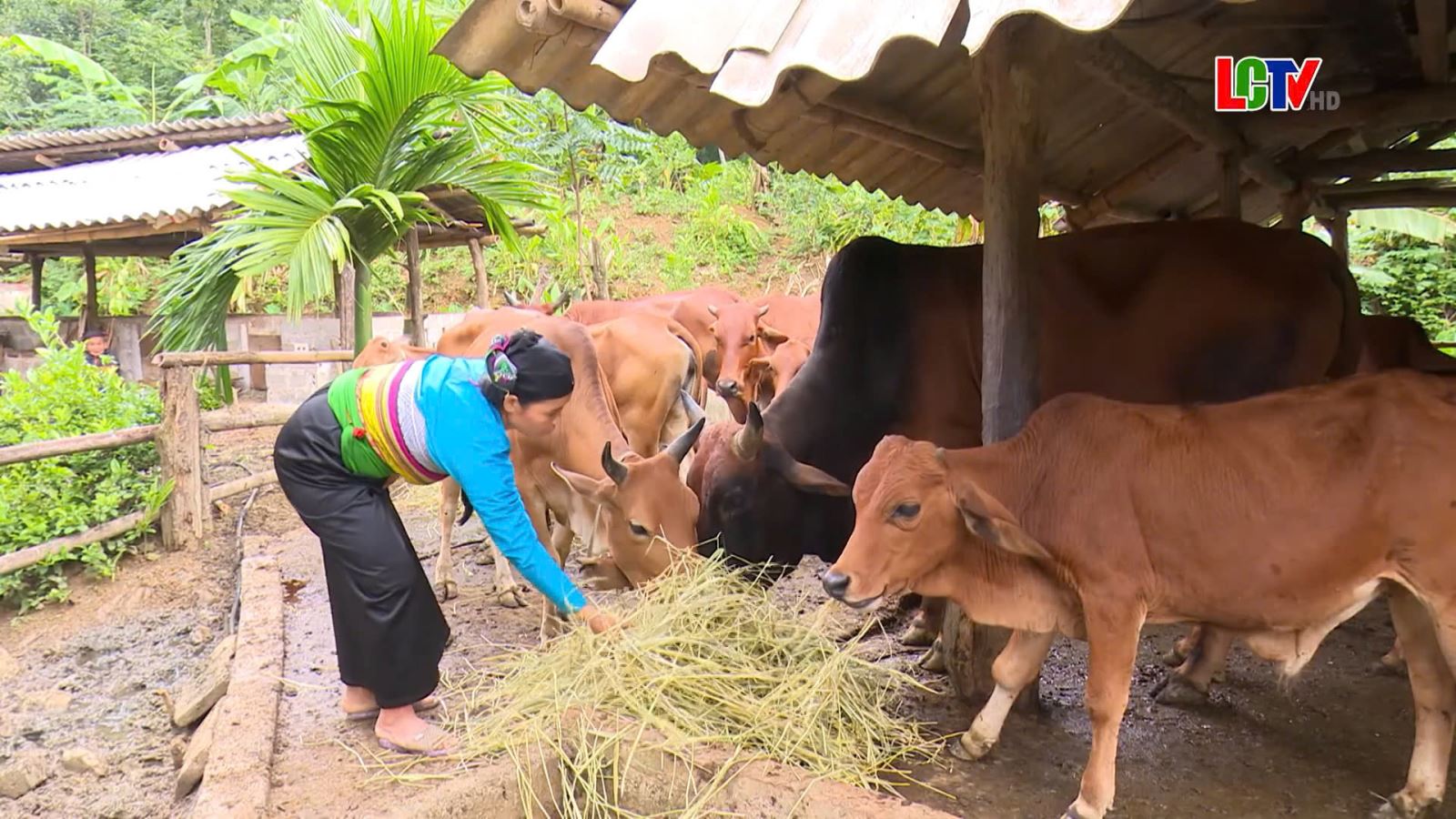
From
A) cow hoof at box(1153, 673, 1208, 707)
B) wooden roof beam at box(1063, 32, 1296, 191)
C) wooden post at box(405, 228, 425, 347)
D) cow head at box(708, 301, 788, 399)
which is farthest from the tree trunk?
cow hoof at box(1153, 673, 1208, 707)

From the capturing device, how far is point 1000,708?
11.3ft

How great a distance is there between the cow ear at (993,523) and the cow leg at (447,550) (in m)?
3.53

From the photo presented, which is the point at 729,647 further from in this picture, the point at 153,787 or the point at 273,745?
the point at 153,787

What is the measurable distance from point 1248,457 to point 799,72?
1.95m

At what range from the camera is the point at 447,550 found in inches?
236

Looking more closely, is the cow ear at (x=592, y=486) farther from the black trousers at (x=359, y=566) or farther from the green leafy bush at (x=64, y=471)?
the green leafy bush at (x=64, y=471)

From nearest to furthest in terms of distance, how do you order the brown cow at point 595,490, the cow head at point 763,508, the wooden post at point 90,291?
the brown cow at point 595,490 → the cow head at point 763,508 → the wooden post at point 90,291

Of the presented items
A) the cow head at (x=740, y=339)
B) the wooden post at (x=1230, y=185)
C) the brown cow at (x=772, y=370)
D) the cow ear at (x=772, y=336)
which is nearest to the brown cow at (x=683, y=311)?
the cow head at (x=740, y=339)

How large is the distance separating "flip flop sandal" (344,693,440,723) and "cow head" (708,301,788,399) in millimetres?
4119

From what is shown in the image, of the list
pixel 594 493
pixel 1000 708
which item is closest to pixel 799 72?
pixel 594 493

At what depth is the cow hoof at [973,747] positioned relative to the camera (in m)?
3.48

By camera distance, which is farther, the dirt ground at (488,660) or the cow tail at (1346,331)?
the cow tail at (1346,331)

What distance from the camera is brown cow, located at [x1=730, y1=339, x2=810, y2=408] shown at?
7.11 m

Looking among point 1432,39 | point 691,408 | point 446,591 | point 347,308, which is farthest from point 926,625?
point 347,308
